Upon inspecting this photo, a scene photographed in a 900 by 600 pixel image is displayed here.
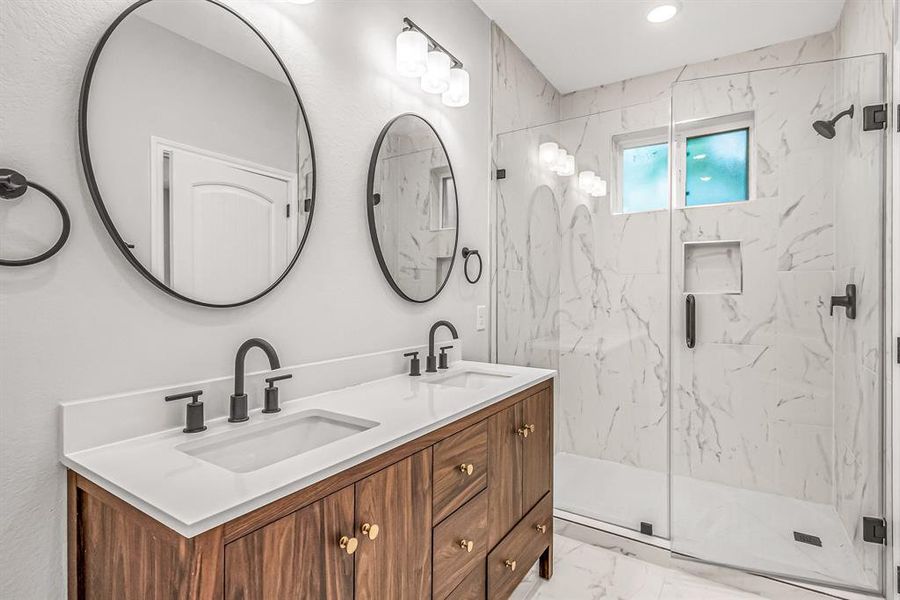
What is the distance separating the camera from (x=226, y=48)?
46.3 inches

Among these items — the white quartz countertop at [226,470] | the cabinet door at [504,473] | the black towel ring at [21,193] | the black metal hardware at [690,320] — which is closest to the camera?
the white quartz countertop at [226,470]

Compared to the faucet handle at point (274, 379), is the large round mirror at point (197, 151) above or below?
above

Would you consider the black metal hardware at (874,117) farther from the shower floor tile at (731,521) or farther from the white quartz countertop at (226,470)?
the white quartz countertop at (226,470)

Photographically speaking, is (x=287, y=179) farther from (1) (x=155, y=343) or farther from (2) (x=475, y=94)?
(2) (x=475, y=94)

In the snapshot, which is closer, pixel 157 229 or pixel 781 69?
pixel 157 229

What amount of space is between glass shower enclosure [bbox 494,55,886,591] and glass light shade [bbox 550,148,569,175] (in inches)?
1.8

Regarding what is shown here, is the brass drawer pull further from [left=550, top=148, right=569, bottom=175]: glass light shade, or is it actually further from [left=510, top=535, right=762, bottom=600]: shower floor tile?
[left=550, top=148, right=569, bottom=175]: glass light shade

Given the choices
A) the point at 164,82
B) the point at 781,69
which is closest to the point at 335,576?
the point at 164,82

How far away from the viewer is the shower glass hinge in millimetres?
1769

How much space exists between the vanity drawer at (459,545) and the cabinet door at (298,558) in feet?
1.05

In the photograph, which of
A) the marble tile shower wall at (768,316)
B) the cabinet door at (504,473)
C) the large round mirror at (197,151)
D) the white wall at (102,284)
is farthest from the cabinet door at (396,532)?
the marble tile shower wall at (768,316)

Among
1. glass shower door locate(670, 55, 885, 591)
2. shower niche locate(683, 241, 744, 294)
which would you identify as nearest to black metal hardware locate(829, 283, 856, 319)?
glass shower door locate(670, 55, 885, 591)

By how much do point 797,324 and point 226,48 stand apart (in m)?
2.35

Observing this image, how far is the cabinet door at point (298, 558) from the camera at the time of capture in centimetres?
73
